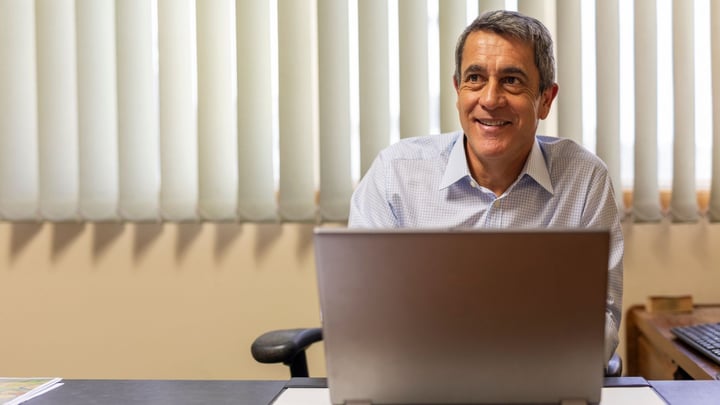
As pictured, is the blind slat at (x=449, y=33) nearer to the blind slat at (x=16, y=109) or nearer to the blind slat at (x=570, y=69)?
the blind slat at (x=570, y=69)

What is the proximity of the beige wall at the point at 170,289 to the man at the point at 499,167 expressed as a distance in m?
0.63

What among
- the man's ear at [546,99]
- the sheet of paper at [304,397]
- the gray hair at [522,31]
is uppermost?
the gray hair at [522,31]

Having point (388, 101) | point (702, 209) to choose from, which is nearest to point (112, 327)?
point (388, 101)

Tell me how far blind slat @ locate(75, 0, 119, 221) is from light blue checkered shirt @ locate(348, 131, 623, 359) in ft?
3.16

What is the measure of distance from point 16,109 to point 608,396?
1983mm

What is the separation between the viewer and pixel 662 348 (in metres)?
1.76

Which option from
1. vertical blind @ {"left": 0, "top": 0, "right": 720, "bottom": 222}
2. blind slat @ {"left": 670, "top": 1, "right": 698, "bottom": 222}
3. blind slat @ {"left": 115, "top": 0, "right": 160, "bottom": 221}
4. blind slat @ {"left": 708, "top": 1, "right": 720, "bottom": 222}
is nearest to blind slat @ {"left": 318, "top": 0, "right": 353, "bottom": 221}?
vertical blind @ {"left": 0, "top": 0, "right": 720, "bottom": 222}

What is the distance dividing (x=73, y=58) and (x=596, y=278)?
1956mm

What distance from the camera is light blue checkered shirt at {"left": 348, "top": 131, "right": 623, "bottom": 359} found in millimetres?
1626

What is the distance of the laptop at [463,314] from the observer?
2.68 feet

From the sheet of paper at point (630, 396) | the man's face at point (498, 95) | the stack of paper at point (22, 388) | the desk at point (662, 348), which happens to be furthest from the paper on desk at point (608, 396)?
the man's face at point (498, 95)

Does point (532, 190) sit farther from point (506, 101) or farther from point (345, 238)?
point (345, 238)

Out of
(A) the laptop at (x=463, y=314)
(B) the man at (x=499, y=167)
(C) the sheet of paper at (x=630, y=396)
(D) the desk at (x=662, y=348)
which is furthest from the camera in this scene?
(B) the man at (x=499, y=167)

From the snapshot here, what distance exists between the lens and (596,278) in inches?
32.1
